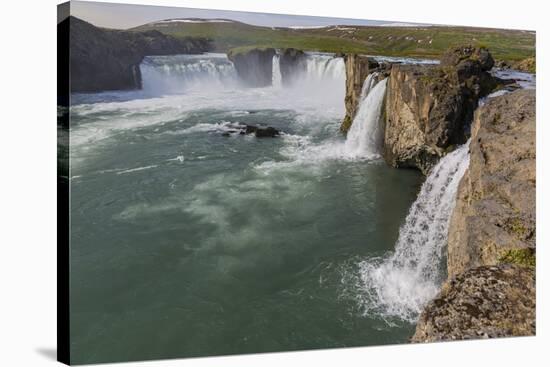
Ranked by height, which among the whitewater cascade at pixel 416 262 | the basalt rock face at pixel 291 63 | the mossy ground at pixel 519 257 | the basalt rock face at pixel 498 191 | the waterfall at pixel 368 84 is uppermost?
the basalt rock face at pixel 291 63

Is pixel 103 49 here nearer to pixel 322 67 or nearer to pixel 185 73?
pixel 185 73

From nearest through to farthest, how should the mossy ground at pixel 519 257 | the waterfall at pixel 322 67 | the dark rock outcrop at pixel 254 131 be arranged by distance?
the mossy ground at pixel 519 257
the dark rock outcrop at pixel 254 131
the waterfall at pixel 322 67

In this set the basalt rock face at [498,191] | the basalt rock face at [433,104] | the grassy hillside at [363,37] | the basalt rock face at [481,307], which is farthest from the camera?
the basalt rock face at [433,104]

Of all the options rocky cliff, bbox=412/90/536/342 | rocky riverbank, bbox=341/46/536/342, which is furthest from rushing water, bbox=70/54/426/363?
rocky cliff, bbox=412/90/536/342

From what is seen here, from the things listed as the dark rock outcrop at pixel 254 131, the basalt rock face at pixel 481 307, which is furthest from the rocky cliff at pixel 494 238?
the dark rock outcrop at pixel 254 131

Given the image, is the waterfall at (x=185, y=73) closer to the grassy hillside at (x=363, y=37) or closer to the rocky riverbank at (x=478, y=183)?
the grassy hillside at (x=363, y=37)
